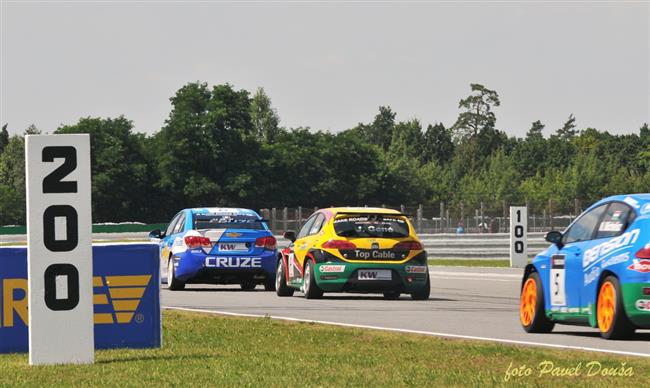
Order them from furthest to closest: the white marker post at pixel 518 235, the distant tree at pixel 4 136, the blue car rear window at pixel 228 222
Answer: the distant tree at pixel 4 136
the white marker post at pixel 518 235
the blue car rear window at pixel 228 222

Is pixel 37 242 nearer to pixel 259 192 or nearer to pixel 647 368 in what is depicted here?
pixel 647 368

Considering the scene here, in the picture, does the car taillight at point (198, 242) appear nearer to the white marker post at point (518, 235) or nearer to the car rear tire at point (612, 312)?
the car rear tire at point (612, 312)

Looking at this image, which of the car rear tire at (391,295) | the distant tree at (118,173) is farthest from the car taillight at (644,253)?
the distant tree at (118,173)

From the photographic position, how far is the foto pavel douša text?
10.6 meters

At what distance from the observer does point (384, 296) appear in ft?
78.6

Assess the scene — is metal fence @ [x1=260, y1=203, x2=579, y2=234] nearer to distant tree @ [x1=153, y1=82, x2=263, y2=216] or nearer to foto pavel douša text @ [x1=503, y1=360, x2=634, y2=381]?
foto pavel douša text @ [x1=503, y1=360, x2=634, y2=381]

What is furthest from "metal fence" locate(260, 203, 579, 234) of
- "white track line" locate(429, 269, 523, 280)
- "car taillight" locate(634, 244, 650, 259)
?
"car taillight" locate(634, 244, 650, 259)

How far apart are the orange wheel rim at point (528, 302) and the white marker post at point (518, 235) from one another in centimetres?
2130

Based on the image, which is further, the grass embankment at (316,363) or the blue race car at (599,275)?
the blue race car at (599,275)

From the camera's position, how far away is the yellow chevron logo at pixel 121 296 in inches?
514

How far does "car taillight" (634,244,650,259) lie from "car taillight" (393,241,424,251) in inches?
357

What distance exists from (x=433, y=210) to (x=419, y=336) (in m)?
43.3

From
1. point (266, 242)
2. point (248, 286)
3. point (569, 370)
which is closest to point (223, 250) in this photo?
point (266, 242)

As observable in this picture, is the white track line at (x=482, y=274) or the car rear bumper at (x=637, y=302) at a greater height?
the car rear bumper at (x=637, y=302)
